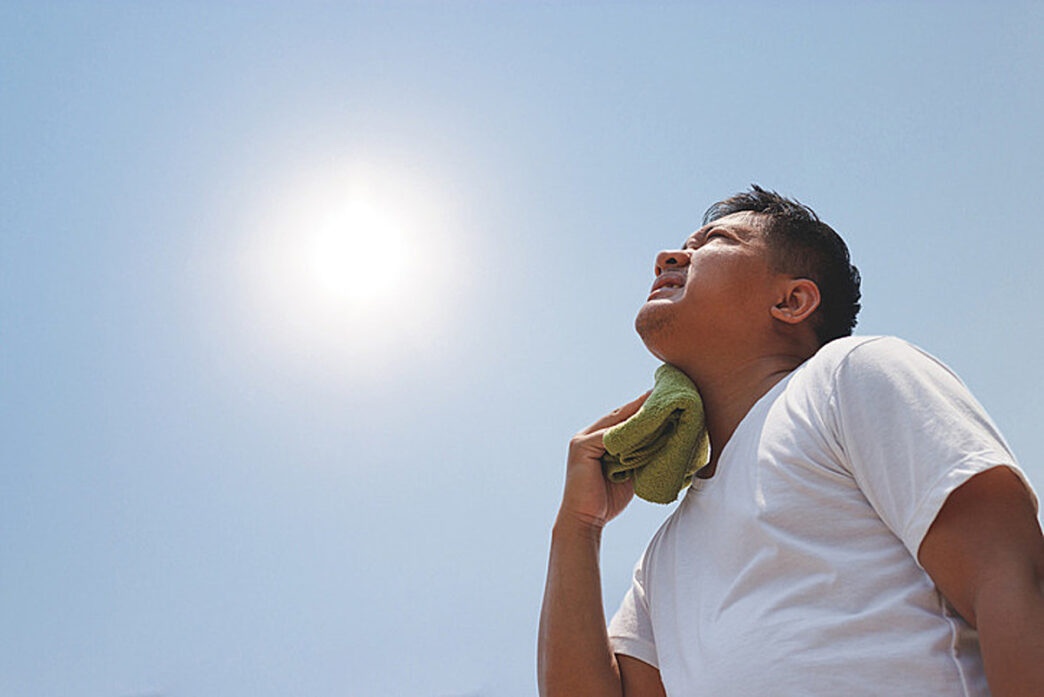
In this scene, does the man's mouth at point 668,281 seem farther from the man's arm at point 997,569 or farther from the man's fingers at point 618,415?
the man's arm at point 997,569

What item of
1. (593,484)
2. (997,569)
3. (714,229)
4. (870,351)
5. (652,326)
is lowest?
(997,569)

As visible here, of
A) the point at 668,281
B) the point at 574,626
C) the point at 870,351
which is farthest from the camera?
the point at 668,281

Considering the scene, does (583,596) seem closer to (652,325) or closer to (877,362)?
(652,325)

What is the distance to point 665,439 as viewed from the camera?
1409 mm

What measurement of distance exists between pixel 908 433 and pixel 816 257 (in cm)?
59

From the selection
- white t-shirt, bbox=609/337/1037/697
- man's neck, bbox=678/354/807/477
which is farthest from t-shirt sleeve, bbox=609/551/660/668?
man's neck, bbox=678/354/807/477

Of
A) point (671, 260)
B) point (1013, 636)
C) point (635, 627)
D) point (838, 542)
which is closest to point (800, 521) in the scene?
point (838, 542)

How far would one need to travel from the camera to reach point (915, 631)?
3.08ft

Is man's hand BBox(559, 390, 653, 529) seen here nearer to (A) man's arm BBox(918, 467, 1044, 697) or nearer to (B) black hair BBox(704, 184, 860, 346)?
(B) black hair BBox(704, 184, 860, 346)

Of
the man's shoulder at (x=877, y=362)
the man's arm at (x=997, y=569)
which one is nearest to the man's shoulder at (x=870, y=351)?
the man's shoulder at (x=877, y=362)

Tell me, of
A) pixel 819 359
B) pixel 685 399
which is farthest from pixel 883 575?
pixel 685 399

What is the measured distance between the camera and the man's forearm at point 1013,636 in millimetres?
806

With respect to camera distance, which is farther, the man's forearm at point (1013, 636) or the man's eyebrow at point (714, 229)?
the man's eyebrow at point (714, 229)

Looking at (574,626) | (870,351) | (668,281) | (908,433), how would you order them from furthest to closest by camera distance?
(668,281), (574,626), (870,351), (908,433)
